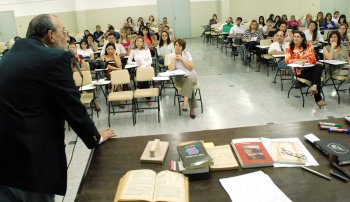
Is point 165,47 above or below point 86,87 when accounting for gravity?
above

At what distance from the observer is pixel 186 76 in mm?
5449

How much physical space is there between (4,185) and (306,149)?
1.79 meters

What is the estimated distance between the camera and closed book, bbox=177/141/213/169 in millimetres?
1651

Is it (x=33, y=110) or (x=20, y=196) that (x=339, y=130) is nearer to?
(x=33, y=110)

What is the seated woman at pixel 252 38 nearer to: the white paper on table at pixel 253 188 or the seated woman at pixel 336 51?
the seated woman at pixel 336 51

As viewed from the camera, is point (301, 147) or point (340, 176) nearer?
point (340, 176)

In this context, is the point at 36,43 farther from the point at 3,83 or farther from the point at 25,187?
the point at 25,187

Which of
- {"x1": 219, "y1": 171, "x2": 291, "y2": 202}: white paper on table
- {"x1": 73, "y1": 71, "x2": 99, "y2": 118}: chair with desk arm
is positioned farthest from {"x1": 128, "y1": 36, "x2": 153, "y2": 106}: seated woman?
{"x1": 219, "y1": 171, "x2": 291, "y2": 202}: white paper on table

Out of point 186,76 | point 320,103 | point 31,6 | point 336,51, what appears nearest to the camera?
point 320,103

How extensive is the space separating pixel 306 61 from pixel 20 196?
541 cm

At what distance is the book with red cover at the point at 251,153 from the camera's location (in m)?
1.73

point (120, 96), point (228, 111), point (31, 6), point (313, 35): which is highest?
point (31, 6)

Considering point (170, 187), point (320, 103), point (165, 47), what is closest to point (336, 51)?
point (320, 103)

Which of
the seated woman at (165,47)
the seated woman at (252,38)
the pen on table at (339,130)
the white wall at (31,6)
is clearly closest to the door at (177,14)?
the white wall at (31,6)
